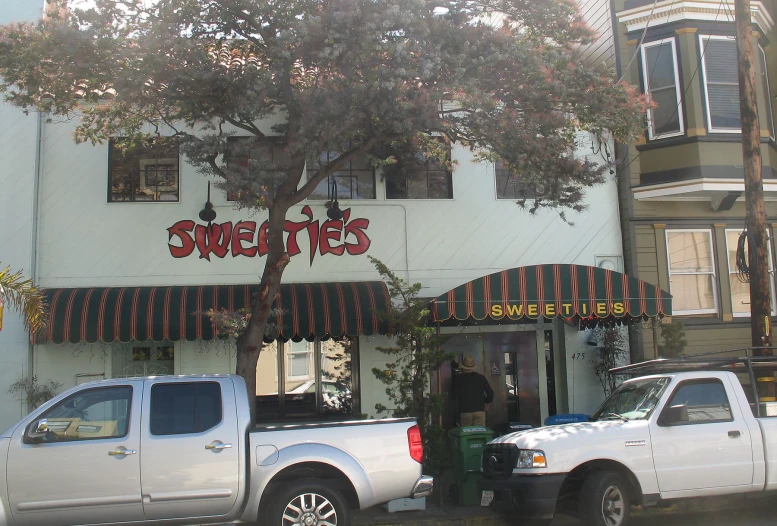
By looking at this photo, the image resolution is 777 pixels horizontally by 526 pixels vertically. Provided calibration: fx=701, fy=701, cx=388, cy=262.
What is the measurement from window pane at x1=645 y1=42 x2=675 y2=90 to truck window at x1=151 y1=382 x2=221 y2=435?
10.7 metres

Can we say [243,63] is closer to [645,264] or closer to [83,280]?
[83,280]

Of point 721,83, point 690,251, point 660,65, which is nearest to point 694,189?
point 690,251

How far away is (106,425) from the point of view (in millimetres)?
6730

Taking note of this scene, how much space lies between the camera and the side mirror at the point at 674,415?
7.57m

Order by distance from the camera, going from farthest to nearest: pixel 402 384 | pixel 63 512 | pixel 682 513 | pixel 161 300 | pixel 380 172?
1. pixel 380 172
2. pixel 161 300
3. pixel 402 384
4. pixel 682 513
5. pixel 63 512

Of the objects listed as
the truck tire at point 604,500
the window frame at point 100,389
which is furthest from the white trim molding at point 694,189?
the window frame at point 100,389

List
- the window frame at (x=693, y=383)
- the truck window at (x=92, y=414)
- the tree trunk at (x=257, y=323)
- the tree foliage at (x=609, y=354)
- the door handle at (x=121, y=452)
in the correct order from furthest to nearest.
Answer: the tree foliage at (x=609, y=354) < the tree trunk at (x=257, y=323) < the window frame at (x=693, y=383) < the truck window at (x=92, y=414) < the door handle at (x=121, y=452)

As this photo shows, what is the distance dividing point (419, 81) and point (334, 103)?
1261mm

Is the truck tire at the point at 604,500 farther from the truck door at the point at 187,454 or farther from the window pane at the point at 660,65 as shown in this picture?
the window pane at the point at 660,65

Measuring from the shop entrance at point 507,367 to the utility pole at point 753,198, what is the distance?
461cm

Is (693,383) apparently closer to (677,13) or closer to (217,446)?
(217,446)

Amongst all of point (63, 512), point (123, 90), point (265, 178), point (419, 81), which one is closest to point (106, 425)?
point (63, 512)

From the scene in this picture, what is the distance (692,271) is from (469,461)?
22.9ft

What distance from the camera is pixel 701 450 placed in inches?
299
